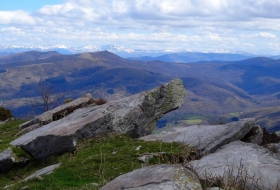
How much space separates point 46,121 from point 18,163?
9.60 metres

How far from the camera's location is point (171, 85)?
2836cm

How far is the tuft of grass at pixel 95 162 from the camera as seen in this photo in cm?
1568

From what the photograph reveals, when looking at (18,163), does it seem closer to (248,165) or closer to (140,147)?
(140,147)

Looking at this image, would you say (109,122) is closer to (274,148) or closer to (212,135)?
(212,135)

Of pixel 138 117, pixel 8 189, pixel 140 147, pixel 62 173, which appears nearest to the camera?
pixel 8 189

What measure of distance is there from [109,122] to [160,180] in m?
16.1

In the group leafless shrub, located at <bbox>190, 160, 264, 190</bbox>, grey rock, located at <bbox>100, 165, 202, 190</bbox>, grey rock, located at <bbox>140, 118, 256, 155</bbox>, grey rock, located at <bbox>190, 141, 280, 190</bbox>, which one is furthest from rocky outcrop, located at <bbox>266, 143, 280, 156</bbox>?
grey rock, located at <bbox>100, 165, 202, 190</bbox>

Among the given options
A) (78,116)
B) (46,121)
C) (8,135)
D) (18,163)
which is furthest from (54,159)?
(8,135)

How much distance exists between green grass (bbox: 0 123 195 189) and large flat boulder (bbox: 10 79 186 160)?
0.77 m

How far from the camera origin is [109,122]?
24469 millimetres

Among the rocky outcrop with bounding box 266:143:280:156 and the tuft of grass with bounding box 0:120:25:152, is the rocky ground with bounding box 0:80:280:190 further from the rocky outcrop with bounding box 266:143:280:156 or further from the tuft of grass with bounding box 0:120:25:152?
the tuft of grass with bounding box 0:120:25:152

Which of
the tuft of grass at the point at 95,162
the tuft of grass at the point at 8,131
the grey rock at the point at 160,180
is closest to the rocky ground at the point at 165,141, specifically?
the grey rock at the point at 160,180

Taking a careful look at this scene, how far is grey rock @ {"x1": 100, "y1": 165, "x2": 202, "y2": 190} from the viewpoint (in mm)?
8367

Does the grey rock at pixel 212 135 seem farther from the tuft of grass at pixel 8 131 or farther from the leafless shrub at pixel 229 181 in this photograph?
the tuft of grass at pixel 8 131
